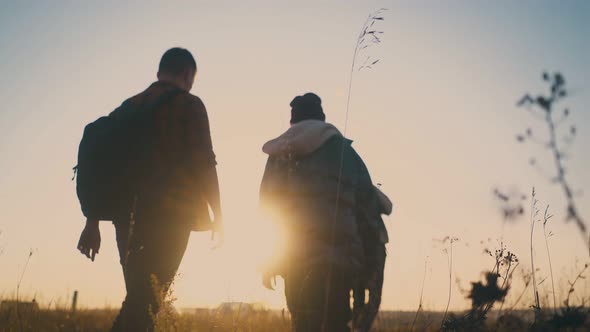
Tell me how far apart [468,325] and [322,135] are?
152 cm

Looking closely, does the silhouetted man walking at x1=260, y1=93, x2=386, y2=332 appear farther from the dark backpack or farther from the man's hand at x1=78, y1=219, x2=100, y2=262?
the man's hand at x1=78, y1=219, x2=100, y2=262

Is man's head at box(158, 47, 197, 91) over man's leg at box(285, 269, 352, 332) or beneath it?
over

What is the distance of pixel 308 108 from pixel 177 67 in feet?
3.67

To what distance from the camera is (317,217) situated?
3371mm

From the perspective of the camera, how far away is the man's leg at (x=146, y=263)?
108 inches

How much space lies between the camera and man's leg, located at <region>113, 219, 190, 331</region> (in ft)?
8.98

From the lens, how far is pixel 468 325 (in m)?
2.88

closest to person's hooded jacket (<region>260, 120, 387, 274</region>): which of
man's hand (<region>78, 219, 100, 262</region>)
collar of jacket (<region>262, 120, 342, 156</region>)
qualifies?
collar of jacket (<region>262, 120, 342, 156</region>)

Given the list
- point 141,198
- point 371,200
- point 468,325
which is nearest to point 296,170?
point 371,200

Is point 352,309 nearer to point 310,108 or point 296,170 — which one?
point 296,170

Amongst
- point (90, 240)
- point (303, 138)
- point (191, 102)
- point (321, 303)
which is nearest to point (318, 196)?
point (303, 138)

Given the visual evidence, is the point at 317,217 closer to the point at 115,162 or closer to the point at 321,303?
the point at 321,303

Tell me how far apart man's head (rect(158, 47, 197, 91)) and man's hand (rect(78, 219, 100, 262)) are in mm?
983

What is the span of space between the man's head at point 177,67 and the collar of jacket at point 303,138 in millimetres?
759
